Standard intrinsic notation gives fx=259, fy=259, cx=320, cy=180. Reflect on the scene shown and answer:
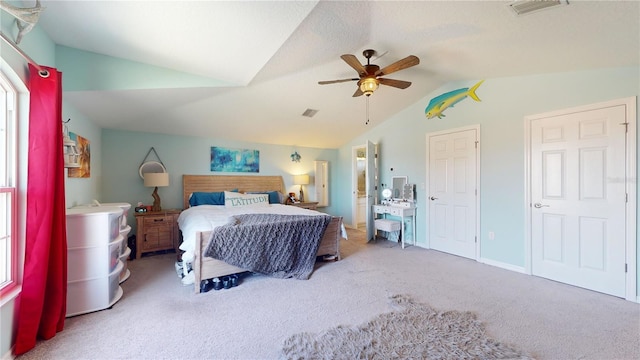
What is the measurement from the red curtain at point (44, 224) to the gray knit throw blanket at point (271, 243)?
114cm

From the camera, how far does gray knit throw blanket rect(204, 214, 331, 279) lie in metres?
2.84

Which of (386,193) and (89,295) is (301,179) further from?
(89,295)

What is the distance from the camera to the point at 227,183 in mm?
5164

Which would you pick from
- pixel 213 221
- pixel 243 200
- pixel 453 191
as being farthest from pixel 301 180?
pixel 453 191

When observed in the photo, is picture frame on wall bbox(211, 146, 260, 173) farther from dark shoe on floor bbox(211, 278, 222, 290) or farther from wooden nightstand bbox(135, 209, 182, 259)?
dark shoe on floor bbox(211, 278, 222, 290)

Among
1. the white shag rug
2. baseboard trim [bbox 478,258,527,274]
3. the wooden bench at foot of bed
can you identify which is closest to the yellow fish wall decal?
baseboard trim [bbox 478,258,527,274]

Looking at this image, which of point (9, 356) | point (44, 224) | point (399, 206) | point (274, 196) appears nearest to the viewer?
point (9, 356)

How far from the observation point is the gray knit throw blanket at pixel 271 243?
284 cm

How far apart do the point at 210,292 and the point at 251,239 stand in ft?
2.21

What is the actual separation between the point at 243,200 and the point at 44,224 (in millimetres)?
2945

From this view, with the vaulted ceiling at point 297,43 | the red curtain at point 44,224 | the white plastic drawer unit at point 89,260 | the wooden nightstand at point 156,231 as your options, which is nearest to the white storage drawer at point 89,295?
the white plastic drawer unit at point 89,260

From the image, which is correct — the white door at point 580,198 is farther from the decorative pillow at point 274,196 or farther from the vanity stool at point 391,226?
the decorative pillow at point 274,196

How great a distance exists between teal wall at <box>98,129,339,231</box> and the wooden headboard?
0.12 meters

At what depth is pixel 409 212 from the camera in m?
4.71
